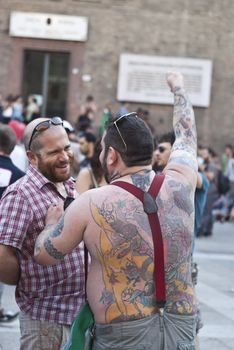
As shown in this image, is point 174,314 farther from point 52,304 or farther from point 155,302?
point 52,304

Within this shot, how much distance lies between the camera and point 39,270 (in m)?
3.99

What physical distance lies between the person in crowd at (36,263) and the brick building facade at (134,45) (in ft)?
70.4

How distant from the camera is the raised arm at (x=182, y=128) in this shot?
12.4 ft

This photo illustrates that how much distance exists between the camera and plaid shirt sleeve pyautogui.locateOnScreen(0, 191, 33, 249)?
3891 millimetres

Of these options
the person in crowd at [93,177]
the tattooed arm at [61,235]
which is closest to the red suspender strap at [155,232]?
the tattooed arm at [61,235]

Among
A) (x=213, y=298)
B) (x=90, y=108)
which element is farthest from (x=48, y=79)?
(x=213, y=298)

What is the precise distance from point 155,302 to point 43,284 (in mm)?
749

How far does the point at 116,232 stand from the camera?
349 cm

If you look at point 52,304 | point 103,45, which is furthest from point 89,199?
point 103,45

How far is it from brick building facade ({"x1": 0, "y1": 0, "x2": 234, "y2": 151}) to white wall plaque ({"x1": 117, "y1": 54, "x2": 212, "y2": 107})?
0.21 meters

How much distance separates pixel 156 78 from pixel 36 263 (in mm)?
22022

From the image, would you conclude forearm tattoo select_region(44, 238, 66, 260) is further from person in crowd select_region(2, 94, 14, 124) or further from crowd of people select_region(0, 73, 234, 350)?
person in crowd select_region(2, 94, 14, 124)

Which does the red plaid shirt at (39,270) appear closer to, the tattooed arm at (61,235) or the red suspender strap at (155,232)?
the tattooed arm at (61,235)

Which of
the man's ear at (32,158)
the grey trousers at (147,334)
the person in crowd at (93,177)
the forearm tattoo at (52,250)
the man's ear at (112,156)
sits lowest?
the grey trousers at (147,334)
